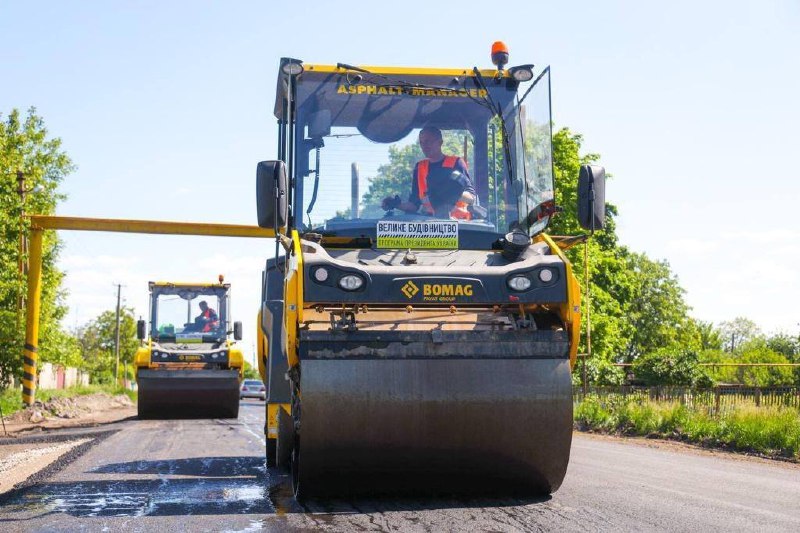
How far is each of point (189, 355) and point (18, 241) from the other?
12.5 metres

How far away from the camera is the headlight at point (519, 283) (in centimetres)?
714

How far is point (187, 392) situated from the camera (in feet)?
70.5

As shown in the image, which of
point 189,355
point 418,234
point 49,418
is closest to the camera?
point 418,234

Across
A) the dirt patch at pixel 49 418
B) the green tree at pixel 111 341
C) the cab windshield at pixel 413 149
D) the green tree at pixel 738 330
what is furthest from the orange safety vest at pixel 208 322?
the green tree at pixel 738 330

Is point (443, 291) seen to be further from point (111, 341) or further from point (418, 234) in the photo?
point (111, 341)

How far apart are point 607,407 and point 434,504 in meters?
15.7

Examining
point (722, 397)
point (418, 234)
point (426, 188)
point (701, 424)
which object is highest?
point (426, 188)

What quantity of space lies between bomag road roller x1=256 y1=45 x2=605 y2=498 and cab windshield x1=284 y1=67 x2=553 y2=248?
0.04ft

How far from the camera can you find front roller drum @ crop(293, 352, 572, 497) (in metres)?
6.66

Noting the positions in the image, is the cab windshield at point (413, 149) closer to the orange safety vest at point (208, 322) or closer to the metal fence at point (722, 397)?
the metal fence at point (722, 397)

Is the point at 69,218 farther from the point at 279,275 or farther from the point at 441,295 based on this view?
the point at 441,295

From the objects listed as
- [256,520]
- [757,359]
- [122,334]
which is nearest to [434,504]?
[256,520]

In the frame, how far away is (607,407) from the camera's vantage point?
72.8ft

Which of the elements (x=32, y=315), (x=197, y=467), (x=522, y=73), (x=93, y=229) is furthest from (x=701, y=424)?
(x=32, y=315)
